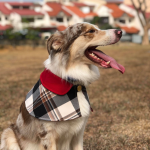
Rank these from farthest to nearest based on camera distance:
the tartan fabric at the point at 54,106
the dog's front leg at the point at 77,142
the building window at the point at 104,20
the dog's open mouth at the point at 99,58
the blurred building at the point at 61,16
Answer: the building window at the point at 104,20 < the blurred building at the point at 61,16 < the dog's front leg at the point at 77,142 < the dog's open mouth at the point at 99,58 < the tartan fabric at the point at 54,106

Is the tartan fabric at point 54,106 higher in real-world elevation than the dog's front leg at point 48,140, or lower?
higher

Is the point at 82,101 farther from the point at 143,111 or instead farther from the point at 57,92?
the point at 143,111

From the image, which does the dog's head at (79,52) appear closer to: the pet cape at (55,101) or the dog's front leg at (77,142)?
the pet cape at (55,101)

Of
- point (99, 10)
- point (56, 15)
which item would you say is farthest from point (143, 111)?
point (99, 10)

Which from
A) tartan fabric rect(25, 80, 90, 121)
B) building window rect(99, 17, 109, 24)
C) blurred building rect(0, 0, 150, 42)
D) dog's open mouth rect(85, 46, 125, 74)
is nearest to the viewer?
tartan fabric rect(25, 80, 90, 121)

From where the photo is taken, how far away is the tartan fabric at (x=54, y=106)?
2689mm

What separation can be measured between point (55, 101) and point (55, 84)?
0.22 metres

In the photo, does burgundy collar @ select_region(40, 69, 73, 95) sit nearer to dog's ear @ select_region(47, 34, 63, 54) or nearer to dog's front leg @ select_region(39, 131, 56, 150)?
dog's ear @ select_region(47, 34, 63, 54)

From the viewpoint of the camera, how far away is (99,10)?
163 ft

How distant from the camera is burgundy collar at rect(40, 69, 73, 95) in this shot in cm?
272

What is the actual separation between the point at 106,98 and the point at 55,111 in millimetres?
3712

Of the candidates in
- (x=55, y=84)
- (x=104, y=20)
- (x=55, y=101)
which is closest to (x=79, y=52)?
(x=55, y=84)

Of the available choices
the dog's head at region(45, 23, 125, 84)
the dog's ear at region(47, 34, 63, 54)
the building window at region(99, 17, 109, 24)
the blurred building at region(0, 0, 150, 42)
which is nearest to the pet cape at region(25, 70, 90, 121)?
the dog's head at region(45, 23, 125, 84)

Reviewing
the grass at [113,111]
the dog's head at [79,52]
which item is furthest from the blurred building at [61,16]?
the dog's head at [79,52]
